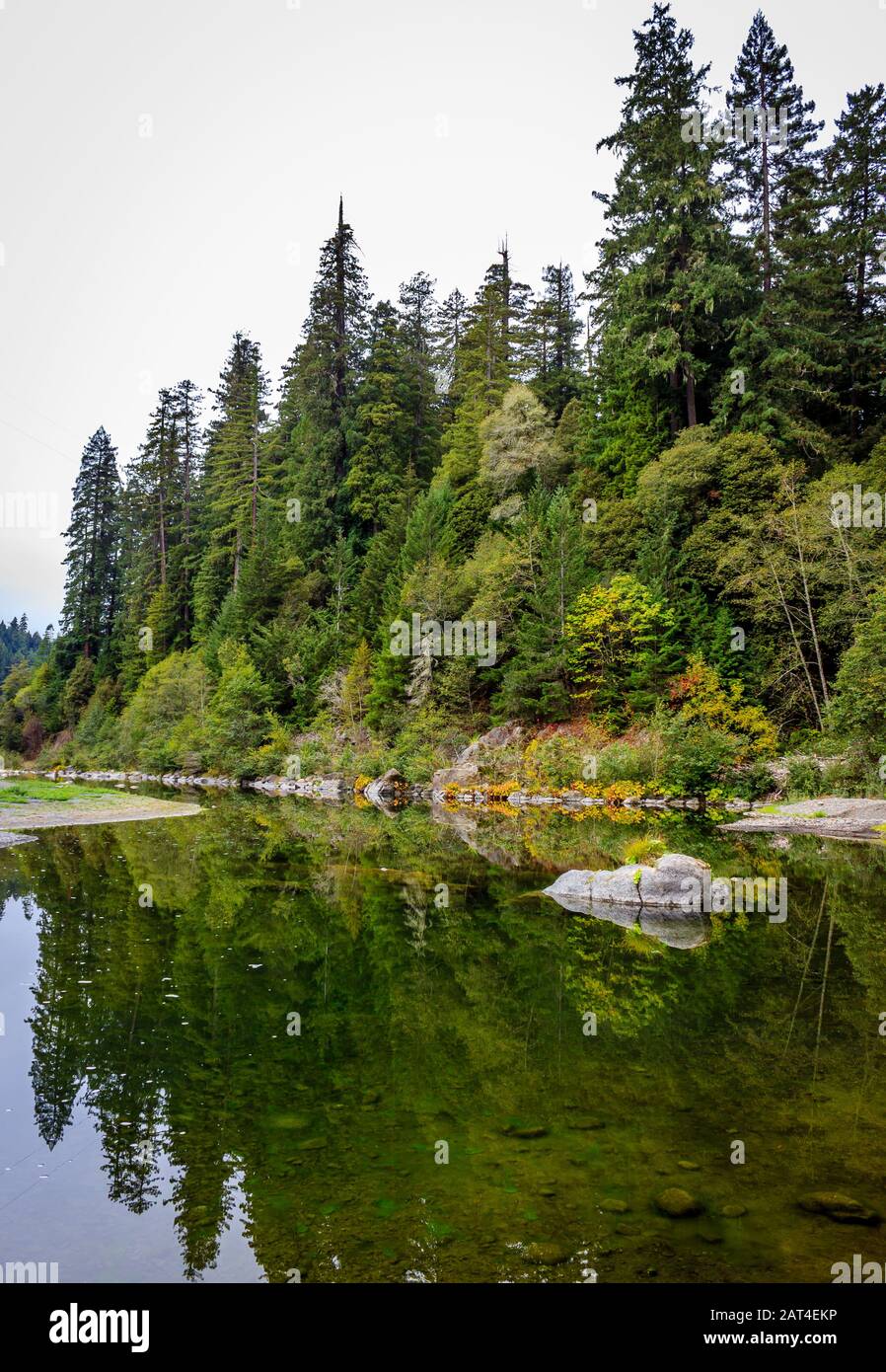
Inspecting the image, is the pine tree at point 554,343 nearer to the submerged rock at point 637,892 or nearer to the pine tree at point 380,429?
the pine tree at point 380,429

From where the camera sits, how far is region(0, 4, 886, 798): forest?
2773 centimetres

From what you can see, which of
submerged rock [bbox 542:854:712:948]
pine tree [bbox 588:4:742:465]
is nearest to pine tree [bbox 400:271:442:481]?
pine tree [bbox 588:4:742:465]

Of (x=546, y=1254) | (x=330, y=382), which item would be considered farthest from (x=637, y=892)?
(x=330, y=382)

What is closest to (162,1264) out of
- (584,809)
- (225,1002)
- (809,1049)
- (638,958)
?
(225,1002)

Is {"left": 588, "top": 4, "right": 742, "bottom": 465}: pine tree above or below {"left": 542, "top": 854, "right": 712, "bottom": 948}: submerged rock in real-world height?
above

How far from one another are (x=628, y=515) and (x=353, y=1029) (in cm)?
3094

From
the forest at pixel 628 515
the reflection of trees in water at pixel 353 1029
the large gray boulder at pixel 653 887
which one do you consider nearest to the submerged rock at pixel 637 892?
the large gray boulder at pixel 653 887

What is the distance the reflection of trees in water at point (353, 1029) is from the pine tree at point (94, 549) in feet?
204

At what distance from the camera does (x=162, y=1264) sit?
12.3ft

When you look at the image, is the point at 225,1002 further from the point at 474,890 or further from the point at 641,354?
the point at 641,354

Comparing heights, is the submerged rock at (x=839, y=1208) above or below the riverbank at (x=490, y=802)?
above

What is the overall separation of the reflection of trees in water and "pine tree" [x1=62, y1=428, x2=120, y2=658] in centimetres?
6227

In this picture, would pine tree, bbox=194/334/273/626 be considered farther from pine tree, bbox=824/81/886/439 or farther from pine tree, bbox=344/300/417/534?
pine tree, bbox=824/81/886/439

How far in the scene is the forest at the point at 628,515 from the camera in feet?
91.0
